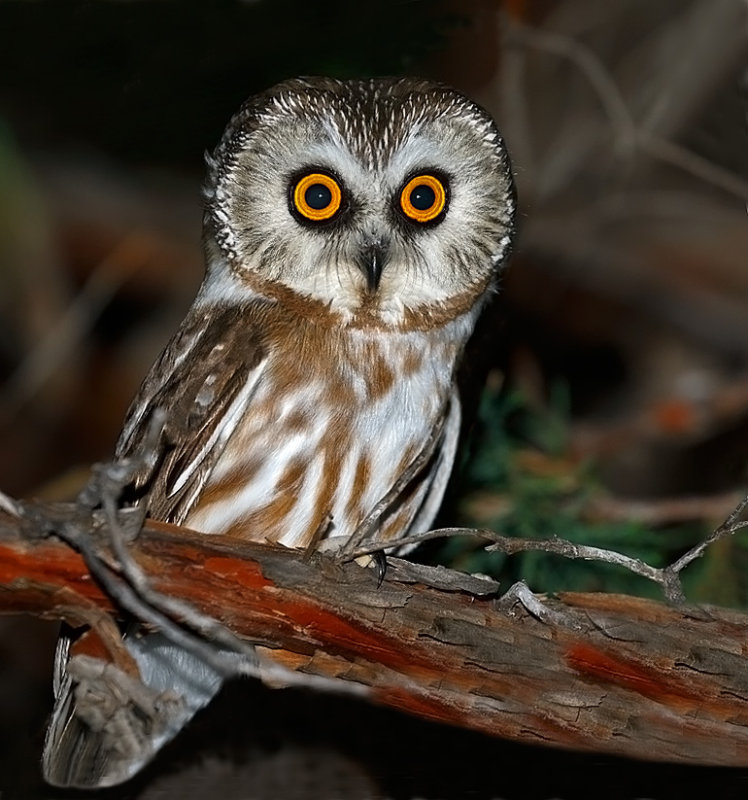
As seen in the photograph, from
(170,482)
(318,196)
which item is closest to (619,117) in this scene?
(318,196)

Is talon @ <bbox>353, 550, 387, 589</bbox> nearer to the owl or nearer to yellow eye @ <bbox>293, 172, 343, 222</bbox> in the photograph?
the owl

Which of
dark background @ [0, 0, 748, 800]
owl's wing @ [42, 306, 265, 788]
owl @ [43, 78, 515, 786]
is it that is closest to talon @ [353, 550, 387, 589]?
owl @ [43, 78, 515, 786]

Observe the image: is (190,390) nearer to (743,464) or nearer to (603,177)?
(743,464)

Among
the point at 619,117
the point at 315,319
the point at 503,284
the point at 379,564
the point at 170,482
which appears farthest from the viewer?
the point at 619,117

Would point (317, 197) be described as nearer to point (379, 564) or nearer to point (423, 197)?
point (423, 197)

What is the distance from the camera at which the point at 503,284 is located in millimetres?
A: 2479

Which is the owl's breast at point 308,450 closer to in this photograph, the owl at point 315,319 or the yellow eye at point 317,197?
the owl at point 315,319

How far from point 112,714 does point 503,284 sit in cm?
127

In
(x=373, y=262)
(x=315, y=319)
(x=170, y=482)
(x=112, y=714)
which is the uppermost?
(x=373, y=262)

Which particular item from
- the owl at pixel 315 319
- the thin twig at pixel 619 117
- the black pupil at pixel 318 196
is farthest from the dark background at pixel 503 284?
the black pupil at pixel 318 196

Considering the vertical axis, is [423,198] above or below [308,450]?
above

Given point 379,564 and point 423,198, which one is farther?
point 423,198

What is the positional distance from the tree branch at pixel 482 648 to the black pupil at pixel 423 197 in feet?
2.24

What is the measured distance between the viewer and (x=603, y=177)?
360cm
